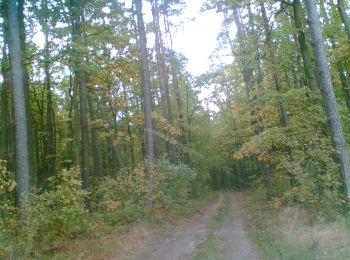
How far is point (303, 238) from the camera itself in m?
10.2

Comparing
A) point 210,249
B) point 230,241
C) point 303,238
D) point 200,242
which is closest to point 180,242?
point 200,242

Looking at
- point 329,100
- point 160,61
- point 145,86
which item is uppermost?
point 160,61

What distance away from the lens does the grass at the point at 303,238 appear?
8641 mm

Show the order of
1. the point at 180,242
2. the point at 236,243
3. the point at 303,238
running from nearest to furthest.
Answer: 1. the point at 303,238
2. the point at 236,243
3. the point at 180,242

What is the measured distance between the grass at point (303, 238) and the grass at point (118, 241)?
3677 millimetres

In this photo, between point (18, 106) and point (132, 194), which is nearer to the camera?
point (18, 106)

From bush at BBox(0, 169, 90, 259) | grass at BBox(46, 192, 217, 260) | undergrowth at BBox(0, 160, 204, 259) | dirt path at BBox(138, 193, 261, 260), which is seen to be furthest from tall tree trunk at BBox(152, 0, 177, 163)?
bush at BBox(0, 169, 90, 259)

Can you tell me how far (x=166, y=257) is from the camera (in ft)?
33.8

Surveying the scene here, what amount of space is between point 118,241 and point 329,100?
25.4 ft

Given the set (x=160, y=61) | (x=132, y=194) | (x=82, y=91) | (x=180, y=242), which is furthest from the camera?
(x=160, y=61)

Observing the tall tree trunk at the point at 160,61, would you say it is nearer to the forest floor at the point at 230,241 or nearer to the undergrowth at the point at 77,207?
the undergrowth at the point at 77,207

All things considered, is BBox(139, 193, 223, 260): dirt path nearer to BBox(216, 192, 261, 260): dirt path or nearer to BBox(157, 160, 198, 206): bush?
BBox(216, 192, 261, 260): dirt path

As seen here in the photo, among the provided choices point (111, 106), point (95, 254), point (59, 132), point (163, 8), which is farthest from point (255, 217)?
point (59, 132)

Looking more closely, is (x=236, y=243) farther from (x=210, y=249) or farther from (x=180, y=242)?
(x=180, y=242)
